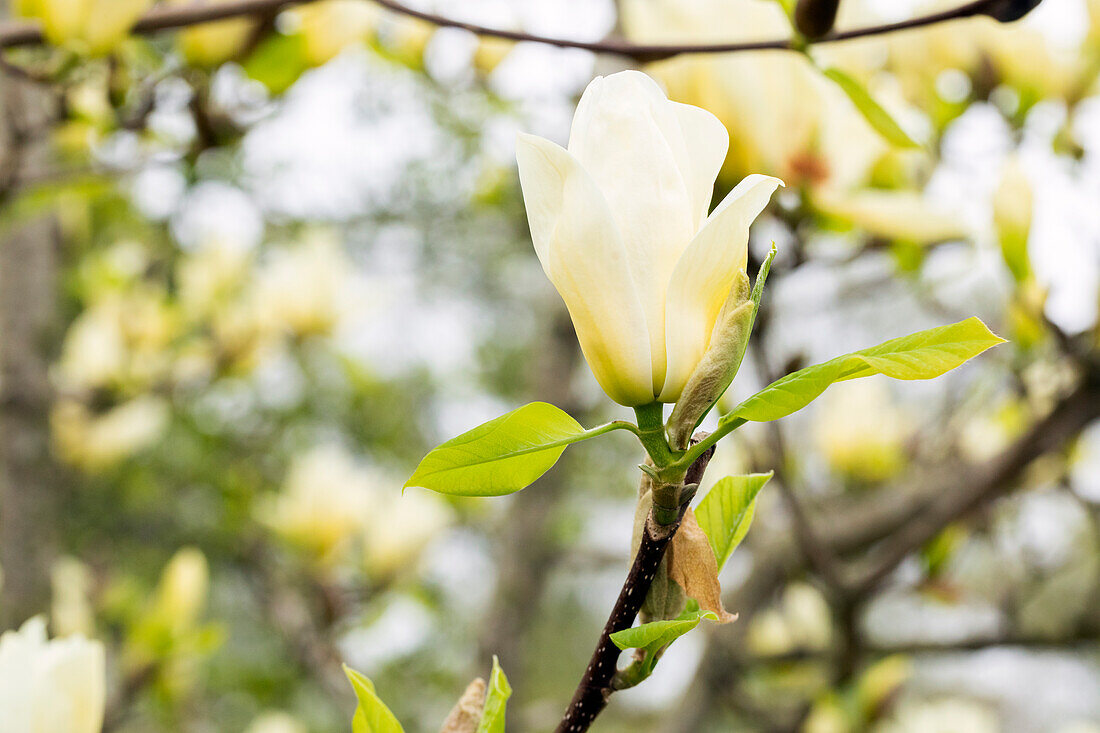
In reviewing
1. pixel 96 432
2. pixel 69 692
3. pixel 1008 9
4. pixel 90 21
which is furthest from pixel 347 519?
pixel 1008 9

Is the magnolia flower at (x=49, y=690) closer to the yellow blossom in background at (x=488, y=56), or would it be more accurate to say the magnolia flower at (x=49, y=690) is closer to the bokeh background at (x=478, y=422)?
the bokeh background at (x=478, y=422)

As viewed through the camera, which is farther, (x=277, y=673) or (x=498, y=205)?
(x=277, y=673)

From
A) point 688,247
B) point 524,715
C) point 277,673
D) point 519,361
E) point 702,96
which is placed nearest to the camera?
point 688,247

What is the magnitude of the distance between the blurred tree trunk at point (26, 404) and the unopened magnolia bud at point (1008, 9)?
78 cm

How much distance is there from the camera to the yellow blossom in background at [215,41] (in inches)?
23.8

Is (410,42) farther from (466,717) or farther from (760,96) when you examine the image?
(466,717)

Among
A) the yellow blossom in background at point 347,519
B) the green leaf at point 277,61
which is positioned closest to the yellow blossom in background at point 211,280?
the yellow blossom in background at point 347,519

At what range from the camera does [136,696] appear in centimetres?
86

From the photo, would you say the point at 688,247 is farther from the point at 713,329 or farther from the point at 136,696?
the point at 136,696

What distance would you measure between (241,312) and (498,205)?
0.39 meters

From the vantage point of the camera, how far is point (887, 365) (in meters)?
0.19

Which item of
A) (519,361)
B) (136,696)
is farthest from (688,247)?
(519,361)

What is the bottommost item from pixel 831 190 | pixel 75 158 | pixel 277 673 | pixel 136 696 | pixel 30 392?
pixel 277 673

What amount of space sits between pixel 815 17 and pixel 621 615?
0.25 metres
